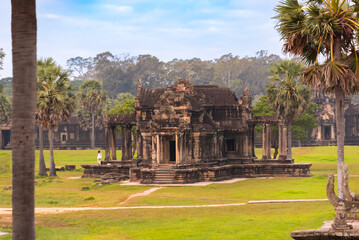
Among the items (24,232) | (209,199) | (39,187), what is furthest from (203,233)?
(39,187)

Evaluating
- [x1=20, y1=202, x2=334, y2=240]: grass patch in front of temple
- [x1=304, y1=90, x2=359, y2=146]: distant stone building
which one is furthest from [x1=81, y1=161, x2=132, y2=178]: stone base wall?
[x1=304, y1=90, x2=359, y2=146]: distant stone building

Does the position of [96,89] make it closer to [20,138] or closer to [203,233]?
[203,233]

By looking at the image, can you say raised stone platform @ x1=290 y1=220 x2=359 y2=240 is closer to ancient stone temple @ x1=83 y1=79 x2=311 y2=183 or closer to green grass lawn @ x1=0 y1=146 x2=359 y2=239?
green grass lawn @ x1=0 y1=146 x2=359 y2=239

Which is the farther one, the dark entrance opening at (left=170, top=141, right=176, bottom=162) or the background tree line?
the background tree line

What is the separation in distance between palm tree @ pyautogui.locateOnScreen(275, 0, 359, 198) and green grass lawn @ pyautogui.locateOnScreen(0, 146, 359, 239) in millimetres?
4109

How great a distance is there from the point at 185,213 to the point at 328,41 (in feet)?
38.9

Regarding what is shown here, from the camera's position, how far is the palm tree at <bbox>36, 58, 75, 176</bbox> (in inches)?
2189

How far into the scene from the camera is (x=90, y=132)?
338 feet

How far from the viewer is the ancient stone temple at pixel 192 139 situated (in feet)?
164

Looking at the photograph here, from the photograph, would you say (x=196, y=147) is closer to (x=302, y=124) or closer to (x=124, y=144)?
(x=124, y=144)

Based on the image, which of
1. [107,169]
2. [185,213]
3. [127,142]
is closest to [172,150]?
[127,142]

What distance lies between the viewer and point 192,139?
51.8 m

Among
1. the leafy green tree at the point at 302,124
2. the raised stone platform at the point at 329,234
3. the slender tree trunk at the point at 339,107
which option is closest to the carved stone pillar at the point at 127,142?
the leafy green tree at the point at 302,124

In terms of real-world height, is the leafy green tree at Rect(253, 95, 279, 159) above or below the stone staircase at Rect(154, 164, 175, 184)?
above
